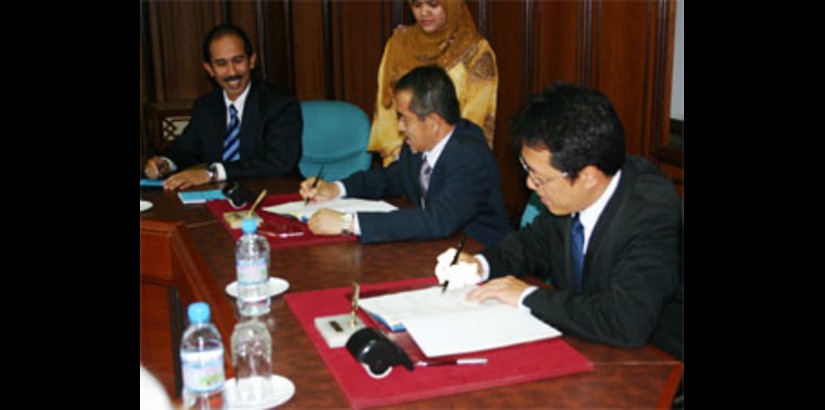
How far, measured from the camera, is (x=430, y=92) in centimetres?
246

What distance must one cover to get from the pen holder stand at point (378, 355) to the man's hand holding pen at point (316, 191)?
1405 mm

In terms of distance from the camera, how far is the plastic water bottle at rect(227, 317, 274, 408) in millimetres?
1247

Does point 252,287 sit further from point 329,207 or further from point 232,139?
point 232,139

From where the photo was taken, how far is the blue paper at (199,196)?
2844 millimetres

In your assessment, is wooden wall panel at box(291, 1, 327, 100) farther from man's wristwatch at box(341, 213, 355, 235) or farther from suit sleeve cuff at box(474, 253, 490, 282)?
suit sleeve cuff at box(474, 253, 490, 282)

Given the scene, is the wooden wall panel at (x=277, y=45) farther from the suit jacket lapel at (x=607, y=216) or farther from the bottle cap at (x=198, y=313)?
the bottle cap at (x=198, y=313)

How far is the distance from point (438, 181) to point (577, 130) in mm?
894

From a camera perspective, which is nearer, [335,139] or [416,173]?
[416,173]

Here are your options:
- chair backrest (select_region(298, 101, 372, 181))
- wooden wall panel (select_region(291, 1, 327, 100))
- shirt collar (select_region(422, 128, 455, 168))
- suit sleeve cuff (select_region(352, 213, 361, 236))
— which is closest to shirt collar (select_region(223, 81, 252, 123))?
chair backrest (select_region(298, 101, 372, 181))

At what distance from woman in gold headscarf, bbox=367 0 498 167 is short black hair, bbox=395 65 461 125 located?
3.48ft

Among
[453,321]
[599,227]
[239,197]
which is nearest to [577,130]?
[599,227]

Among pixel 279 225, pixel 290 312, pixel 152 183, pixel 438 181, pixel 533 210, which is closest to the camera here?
pixel 290 312

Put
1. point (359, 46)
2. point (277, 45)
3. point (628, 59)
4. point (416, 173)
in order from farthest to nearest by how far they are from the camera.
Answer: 1. point (277, 45)
2. point (359, 46)
3. point (628, 59)
4. point (416, 173)
